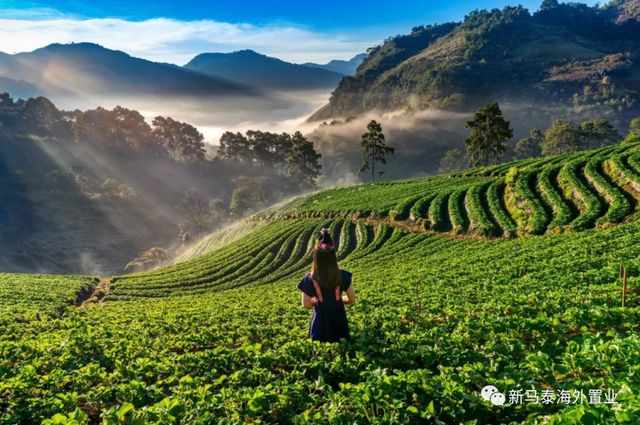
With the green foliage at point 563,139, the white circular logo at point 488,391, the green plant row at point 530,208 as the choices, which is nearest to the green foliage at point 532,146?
the green foliage at point 563,139

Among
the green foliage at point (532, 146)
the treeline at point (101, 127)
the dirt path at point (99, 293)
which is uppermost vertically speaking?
the treeline at point (101, 127)

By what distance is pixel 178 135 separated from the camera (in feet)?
560

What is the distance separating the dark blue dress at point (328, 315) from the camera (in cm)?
902

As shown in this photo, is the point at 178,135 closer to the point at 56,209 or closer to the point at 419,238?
the point at 56,209

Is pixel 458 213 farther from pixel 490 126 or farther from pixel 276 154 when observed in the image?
pixel 276 154

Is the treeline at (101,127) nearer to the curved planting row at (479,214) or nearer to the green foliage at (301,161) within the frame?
the green foliage at (301,161)

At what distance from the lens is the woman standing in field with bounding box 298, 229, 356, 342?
8695 millimetres

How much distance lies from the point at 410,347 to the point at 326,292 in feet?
7.25

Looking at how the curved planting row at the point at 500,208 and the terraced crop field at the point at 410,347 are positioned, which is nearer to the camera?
the terraced crop field at the point at 410,347

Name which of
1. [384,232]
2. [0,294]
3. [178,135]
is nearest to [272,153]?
[178,135]

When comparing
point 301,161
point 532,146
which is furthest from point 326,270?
point 532,146

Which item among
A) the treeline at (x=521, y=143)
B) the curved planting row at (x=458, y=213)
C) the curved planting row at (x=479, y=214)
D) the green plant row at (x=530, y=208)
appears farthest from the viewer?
the treeline at (x=521, y=143)

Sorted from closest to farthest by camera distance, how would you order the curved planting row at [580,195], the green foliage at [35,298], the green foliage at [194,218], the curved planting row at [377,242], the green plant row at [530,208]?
the green foliage at [35,298]
the curved planting row at [580,195]
the green plant row at [530,208]
the curved planting row at [377,242]
the green foliage at [194,218]

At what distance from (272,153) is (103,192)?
60819 millimetres
